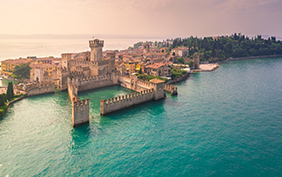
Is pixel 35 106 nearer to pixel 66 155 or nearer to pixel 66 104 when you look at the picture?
pixel 66 104

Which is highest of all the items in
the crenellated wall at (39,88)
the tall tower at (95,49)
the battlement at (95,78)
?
the tall tower at (95,49)

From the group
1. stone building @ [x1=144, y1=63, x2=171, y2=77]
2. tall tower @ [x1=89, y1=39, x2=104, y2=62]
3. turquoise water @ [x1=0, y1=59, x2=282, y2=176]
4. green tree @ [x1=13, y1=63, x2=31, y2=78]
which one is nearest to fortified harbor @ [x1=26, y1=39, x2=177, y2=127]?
tall tower @ [x1=89, y1=39, x2=104, y2=62]

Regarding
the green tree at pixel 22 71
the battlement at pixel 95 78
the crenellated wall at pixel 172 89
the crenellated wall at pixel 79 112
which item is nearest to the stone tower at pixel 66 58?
the battlement at pixel 95 78

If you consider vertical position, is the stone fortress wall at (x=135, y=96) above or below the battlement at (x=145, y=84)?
below

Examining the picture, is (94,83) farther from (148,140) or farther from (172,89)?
(148,140)

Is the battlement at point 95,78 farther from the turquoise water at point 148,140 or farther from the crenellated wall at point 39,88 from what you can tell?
the turquoise water at point 148,140

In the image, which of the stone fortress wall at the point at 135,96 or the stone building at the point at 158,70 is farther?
the stone building at the point at 158,70

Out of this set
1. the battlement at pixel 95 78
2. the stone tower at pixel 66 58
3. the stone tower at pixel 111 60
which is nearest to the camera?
the battlement at pixel 95 78

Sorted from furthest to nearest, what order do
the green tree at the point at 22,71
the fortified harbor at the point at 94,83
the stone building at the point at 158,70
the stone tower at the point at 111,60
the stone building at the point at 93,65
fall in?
the stone building at the point at 158,70
the stone tower at the point at 111,60
the green tree at the point at 22,71
the stone building at the point at 93,65
the fortified harbor at the point at 94,83
